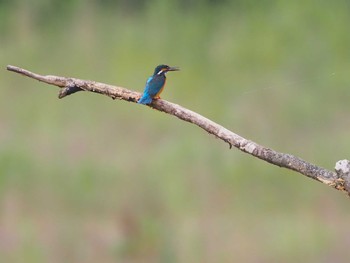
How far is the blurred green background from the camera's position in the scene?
601cm

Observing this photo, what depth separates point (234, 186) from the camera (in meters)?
6.34

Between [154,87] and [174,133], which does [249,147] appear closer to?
[154,87]

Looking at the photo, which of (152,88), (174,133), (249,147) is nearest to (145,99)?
(152,88)

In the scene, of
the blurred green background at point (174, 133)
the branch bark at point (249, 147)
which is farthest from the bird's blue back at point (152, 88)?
the blurred green background at point (174, 133)

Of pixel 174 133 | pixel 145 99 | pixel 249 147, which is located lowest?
pixel 249 147

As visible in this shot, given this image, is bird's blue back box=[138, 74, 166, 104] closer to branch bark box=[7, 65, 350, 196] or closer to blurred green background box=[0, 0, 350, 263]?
branch bark box=[7, 65, 350, 196]

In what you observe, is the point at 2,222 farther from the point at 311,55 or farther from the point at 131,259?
the point at 311,55

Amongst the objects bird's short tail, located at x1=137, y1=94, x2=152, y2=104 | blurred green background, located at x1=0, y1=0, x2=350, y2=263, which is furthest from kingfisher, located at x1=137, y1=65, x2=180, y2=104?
blurred green background, located at x1=0, y1=0, x2=350, y2=263

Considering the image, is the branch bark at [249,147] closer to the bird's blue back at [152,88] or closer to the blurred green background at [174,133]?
the bird's blue back at [152,88]

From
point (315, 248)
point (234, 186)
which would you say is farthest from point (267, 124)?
point (315, 248)

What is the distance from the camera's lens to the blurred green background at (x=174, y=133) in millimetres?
6008

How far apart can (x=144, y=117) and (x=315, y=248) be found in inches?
57.3

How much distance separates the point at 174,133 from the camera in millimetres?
6812

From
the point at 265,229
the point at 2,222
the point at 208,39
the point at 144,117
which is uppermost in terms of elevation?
the point at 208,39
